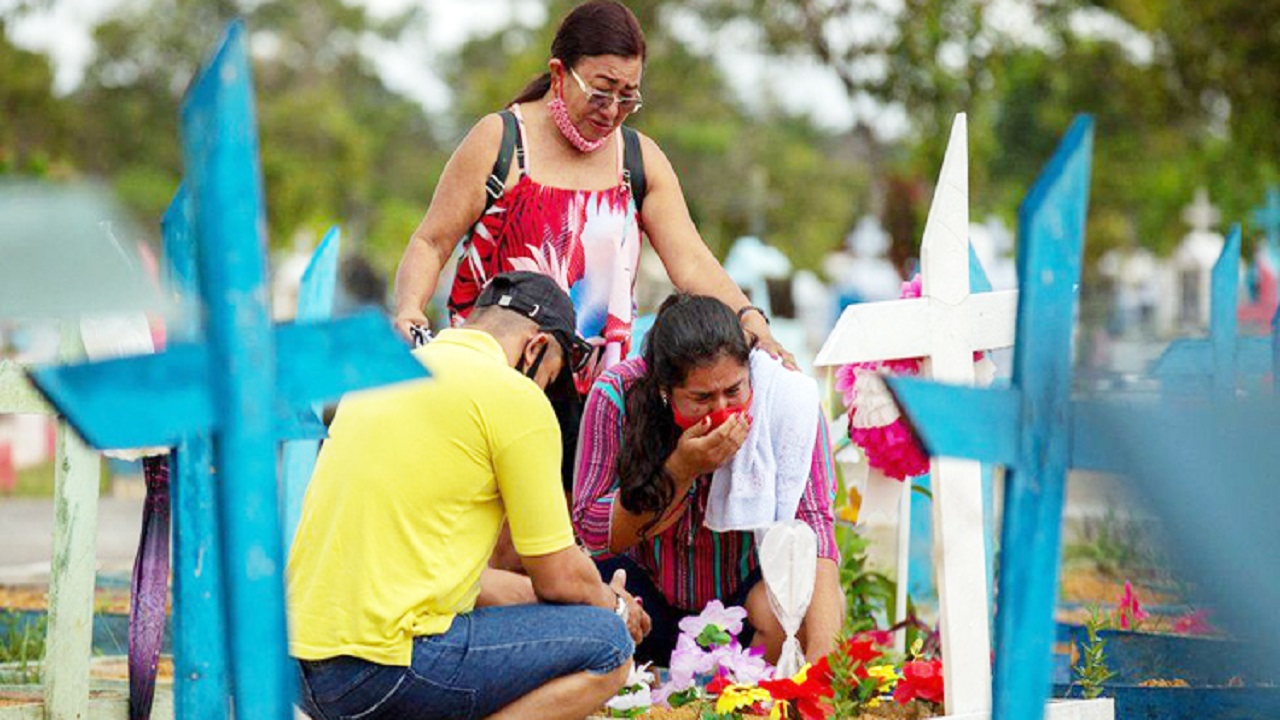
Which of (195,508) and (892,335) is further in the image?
(892,335)

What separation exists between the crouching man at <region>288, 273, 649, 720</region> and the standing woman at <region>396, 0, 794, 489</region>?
1034 millimetres

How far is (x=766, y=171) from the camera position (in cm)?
4584

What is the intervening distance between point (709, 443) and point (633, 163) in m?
0.95

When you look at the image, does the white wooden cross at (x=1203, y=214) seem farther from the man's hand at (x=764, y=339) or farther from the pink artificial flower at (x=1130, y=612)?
the man's hand at (x=764, y=339)

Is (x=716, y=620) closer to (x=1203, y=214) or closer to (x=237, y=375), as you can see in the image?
(x=237, y=375)

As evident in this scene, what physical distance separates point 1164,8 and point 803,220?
23962 millimetres

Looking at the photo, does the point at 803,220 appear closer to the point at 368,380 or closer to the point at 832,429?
the point at 832,429

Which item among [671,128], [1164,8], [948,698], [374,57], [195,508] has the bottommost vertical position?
[948,698]

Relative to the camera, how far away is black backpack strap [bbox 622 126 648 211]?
191 inches

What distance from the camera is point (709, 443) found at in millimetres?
4223

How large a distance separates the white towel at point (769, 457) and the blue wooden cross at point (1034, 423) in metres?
1.84

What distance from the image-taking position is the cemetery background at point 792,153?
14.5 m

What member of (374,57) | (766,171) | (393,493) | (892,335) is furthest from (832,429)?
(374,57)

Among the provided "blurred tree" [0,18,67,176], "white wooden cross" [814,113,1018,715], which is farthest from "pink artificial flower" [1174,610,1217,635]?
"blurred tree" [0,18,67,176]
